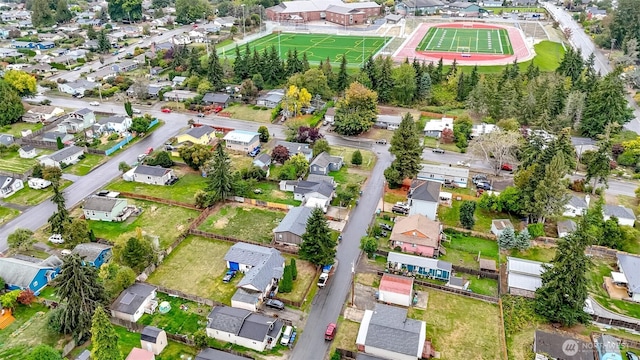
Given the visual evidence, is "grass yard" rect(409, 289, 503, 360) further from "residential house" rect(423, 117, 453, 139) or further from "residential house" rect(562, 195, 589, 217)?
"residential house" rect(423, 117, 453, 139)

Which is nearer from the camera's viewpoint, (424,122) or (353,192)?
(353,192)

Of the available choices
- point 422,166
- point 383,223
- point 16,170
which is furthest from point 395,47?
point 16,170

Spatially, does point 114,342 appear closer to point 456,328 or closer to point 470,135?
point 456,328

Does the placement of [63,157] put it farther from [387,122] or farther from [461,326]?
[461,326]

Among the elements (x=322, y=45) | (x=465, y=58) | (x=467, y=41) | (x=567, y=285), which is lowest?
(x=567, y=285)

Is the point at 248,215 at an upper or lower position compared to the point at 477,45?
lower

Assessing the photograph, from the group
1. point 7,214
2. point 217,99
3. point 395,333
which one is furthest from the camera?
point 217,99

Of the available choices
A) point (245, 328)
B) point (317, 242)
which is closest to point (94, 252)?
point (245, 328)

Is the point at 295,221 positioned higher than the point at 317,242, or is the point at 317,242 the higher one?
the point at 317,242

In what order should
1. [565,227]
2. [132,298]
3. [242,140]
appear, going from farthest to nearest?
[242,140] → [565,227] → [132,298]
